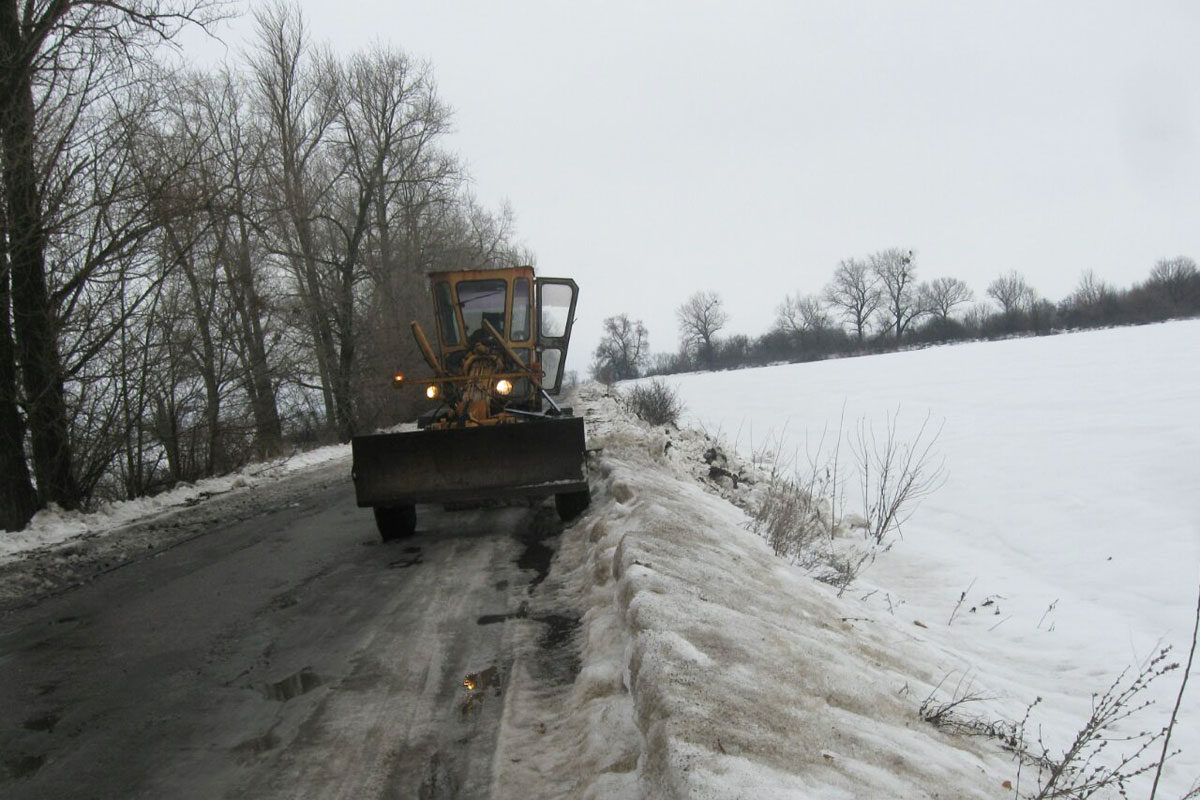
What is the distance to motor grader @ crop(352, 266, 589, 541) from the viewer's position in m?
6.96

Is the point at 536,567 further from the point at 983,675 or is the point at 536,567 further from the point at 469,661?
the point at 983,675

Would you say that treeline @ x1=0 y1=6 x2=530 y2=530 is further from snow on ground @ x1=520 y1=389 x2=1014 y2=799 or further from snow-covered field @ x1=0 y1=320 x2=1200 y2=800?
snow on ground @ x1=520 y1=389 x2=1014 y2=799

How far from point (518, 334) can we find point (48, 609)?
5258 millimetres

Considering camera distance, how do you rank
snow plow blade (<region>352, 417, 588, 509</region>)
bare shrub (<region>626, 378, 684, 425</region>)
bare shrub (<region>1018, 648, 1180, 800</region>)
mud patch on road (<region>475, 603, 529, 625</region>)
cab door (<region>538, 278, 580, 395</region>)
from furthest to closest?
bare shrub (<region>626, 378, 684, 425</region>) → cab door (<region>538, 278, 580, 395</region>) → snow plow blade (<region>352, 417, 588, 509</region>) → mud patch on road (<region>475, 603, 529, 625</region>) → bare shrub (<region>1018, 648, 1180, 800</region>)

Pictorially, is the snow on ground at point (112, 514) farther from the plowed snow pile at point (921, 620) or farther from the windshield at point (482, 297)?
the plowed snow pile at point (921, 620)

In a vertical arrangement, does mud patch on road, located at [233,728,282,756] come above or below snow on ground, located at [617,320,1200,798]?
above

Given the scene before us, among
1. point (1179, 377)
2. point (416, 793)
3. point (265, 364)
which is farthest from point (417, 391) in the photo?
point (416, 793)

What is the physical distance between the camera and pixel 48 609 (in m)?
5.53

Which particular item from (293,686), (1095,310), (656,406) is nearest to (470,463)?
(293,686)

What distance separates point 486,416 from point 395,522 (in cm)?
154

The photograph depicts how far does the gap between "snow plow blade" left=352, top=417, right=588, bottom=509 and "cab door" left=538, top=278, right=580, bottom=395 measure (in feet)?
7.14

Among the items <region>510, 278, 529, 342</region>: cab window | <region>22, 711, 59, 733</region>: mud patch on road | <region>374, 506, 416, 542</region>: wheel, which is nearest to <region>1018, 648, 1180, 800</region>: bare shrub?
<region>22, 711, 59, 733</region>: mud patch on road

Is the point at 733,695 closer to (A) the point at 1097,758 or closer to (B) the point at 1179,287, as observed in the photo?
(A) the point at 1097,758

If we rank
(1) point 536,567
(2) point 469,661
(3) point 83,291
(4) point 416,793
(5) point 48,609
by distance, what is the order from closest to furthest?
(4) point 416,793, (2) point 469,661, (5) point 48,609, (1) point 536,567, (3) point 83,291
